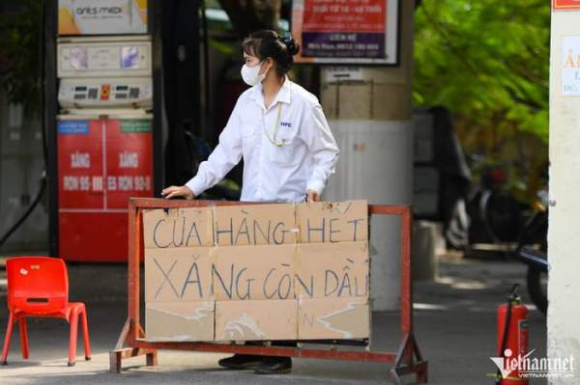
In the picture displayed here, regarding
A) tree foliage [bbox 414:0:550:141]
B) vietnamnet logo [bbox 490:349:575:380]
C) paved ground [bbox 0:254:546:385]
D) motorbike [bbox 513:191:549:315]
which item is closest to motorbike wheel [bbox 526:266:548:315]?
motorbike [bbox 513:191:549:315]

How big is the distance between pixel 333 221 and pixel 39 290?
6.21 feet

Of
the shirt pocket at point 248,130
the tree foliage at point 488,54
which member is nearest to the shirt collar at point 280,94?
the shirt pocket at point 248,130

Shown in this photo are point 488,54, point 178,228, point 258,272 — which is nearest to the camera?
point 258,272

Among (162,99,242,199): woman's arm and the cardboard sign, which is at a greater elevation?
(162,99,242,199): woman's arm

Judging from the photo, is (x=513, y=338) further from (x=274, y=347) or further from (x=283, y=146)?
(x=283, y=146)

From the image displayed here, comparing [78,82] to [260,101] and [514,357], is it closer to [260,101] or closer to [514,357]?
[260,101]

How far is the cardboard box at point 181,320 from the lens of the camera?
7738 millimetres

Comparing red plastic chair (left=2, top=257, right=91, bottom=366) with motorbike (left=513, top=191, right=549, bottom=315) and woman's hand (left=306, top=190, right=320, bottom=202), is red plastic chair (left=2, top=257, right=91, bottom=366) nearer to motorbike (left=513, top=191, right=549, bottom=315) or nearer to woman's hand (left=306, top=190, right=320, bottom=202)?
woman's hand (left=306, top=190, right=320, bottom=202)

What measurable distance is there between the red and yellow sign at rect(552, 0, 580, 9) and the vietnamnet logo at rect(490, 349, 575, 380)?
1.80 meters

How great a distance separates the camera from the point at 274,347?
7680 millimetres

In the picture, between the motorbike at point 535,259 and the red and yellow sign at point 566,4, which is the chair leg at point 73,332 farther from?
the motorbike at point 535,259

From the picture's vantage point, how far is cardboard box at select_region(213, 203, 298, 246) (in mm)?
7574

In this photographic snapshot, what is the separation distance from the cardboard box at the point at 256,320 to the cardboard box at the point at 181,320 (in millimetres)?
60

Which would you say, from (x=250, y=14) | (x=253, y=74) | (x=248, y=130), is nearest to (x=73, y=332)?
(x=248, y=130)
